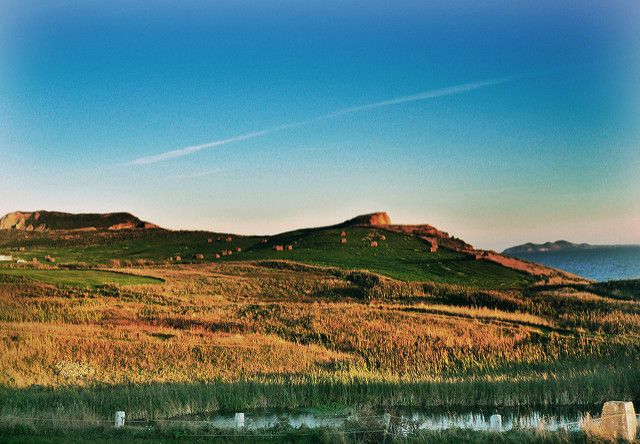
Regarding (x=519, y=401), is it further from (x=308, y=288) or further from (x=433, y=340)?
(x=308, y=288)

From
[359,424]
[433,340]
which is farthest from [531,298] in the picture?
[359,424]

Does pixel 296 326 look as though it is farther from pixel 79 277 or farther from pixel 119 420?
pixel 119 420

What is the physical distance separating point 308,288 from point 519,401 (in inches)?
526

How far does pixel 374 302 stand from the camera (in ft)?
92.1

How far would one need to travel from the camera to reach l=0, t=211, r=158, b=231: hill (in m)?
29.0

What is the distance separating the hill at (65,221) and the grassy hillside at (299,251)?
0.38 metres

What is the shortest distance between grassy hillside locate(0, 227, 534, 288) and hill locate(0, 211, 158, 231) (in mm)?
382

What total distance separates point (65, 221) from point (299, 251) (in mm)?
11972

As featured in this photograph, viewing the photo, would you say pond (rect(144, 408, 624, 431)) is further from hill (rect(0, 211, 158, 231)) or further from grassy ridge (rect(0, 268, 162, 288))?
hill (rect(0, 211, 158, 231))

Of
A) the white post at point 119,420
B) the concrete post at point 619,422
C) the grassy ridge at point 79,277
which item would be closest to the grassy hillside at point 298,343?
the grassy ridge at point 79,277

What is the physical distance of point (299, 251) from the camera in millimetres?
34062

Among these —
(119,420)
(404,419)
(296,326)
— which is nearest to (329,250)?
(296,326)

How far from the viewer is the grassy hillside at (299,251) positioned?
29766 mm

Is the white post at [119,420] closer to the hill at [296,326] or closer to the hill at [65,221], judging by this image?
the hill at [296,326]
